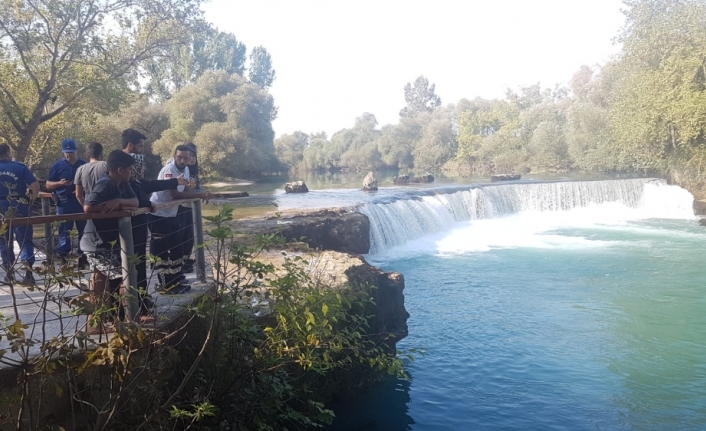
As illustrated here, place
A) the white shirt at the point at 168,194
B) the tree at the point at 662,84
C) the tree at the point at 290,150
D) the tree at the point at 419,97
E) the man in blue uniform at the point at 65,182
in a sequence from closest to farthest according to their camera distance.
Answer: the white shirt at the point at 168,194
the man in blue uniform at the point at 65,182
the tree at the point at 662,84
the tree at the point at 290,150
the tree at the point at 419,97

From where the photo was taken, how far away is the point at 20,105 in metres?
13.7

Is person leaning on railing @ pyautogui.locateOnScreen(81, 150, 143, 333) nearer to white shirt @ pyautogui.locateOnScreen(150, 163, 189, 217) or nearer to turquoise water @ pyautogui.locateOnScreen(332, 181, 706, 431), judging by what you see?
white shirt @ pyautogui.locateOnScreen(150, 163, 189, 217)

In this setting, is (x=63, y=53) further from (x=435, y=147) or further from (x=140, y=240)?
(x=435, y=147)

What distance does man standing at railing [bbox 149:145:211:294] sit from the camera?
4.53m

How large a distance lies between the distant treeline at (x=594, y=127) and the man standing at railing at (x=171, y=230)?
20.1 meters

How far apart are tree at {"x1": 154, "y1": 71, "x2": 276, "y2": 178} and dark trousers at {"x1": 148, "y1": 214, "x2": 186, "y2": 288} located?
2439cm

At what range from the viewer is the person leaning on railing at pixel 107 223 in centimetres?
354

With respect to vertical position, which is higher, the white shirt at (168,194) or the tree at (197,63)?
the tree at (197,63)

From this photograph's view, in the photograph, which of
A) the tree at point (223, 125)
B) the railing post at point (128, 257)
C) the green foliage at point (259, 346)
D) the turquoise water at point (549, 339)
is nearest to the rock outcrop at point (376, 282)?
the turquoise water at point (549, 339)

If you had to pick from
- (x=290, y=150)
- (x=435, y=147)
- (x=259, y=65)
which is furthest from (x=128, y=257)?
(x=259, y=65)

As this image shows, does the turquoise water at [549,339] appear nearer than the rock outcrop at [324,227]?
Yes

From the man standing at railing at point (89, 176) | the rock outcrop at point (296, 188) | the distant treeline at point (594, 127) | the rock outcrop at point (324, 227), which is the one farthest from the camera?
the rock outcrop at point (296, 188)

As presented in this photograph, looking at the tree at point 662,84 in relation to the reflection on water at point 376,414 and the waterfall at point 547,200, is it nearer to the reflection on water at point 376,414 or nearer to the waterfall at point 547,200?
the waterfall at point 547,200

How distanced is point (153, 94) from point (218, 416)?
49230 millimetres
